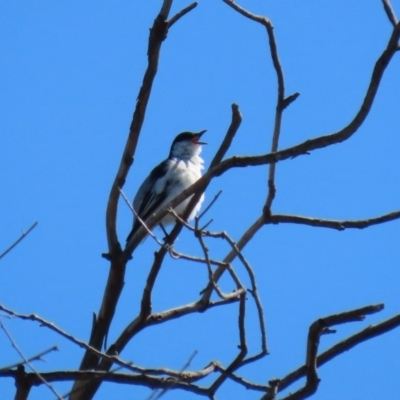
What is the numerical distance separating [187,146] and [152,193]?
1.49 m

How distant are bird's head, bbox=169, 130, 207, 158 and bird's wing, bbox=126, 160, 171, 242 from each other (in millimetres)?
542

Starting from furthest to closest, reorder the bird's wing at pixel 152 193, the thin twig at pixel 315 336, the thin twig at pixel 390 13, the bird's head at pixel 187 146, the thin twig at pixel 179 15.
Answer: the bird's head at pixel 187 146 < the bird's wing at pixel 152 193 < the thin twig at pixel 179 15 < the thin twig at pixel 390 13 < the thin twig at pixel 315 336

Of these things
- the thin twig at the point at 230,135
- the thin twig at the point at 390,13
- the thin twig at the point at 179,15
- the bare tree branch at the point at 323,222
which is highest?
the thin twig at the point at 179,15

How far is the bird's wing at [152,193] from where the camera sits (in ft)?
33.1

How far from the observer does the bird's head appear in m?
11.5

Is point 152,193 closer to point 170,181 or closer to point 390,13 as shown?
point 170,181

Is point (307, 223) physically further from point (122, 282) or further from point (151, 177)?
point (151, 177)

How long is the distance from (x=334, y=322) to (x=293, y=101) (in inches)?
57.9

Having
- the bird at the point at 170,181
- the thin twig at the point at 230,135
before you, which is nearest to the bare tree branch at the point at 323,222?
the thin twig at the point at 230,135

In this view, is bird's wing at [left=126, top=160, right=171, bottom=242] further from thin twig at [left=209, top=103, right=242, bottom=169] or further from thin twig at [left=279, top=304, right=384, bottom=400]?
thin twig at [left=279, top=304, right=384, bottom=400]

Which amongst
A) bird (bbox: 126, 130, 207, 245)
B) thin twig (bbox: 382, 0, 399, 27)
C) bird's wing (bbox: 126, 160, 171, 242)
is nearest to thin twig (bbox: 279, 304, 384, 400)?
thin twig (bbox: 382, 0, 399, 27)

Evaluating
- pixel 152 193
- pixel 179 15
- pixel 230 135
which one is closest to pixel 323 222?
pixel 230 135

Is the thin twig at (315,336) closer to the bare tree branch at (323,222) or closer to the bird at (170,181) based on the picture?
the bare tree branch at (323,222)

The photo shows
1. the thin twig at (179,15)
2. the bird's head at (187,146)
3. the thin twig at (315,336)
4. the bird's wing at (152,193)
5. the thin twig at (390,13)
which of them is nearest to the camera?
the thin twig at (315,336)
